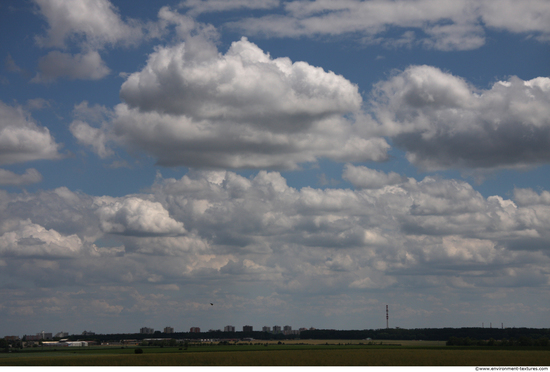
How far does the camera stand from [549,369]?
8188cm

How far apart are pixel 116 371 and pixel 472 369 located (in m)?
56.2

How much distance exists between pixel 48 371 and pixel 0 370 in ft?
24.1

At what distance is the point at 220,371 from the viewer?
85.0 m

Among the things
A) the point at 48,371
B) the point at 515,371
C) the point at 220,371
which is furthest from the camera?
the point at 48,371

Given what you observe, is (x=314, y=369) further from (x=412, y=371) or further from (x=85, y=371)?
(x=85, y=371)

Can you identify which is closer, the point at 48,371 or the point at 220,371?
the point at 220,371

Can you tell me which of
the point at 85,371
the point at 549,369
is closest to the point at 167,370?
the point at 85,371

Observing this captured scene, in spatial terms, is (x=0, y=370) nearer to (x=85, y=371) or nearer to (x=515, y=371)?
(x=85, y=371)

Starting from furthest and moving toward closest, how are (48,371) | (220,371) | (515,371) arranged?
(48,371), (220,371), (515,371)

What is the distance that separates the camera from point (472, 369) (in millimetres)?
82375

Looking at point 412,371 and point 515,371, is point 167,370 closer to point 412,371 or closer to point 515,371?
point 412,371

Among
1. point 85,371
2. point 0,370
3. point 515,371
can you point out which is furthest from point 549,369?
point 0,370

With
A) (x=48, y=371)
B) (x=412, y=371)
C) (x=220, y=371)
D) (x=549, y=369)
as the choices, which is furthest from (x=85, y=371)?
(x=549, y=369)

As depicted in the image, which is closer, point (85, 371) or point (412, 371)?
point (412, 371)
